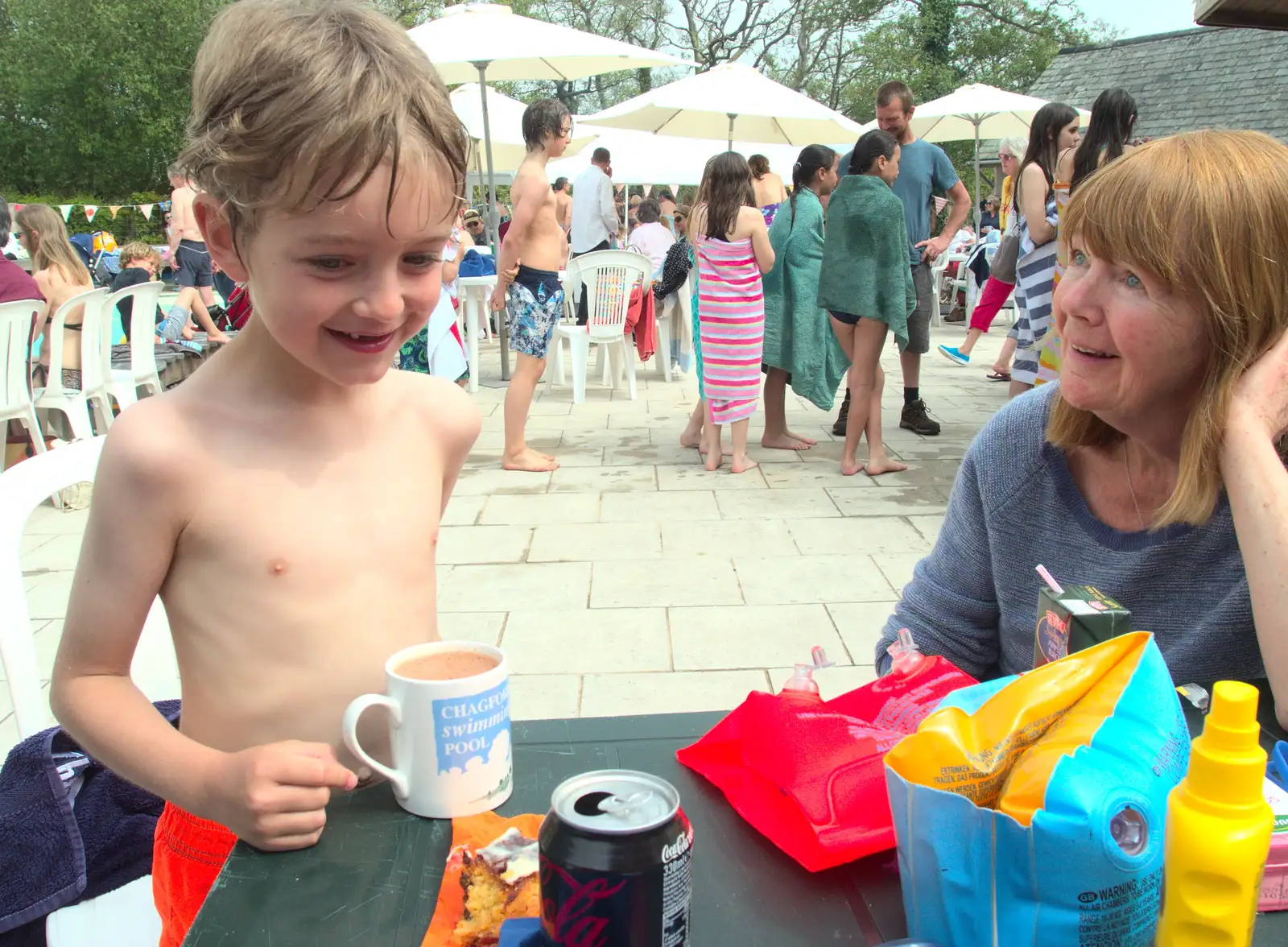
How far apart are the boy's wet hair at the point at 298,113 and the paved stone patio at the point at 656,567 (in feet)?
3.40

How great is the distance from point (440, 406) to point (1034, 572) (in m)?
0.92

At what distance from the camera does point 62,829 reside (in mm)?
1396

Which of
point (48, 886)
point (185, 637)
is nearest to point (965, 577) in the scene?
point (185, 637)

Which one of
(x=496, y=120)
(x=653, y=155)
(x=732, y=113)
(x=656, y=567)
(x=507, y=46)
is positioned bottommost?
(x=656, y=567)

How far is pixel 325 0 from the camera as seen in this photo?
3.67 feet

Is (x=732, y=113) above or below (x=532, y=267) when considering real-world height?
above

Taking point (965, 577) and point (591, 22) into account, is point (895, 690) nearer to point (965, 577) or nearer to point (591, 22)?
point (965, 577)

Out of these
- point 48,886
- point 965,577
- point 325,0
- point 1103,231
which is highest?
point 325,0

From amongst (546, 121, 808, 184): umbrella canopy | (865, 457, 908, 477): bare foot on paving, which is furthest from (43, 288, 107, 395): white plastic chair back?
(546, 121, 808, 184): umbrella canopy

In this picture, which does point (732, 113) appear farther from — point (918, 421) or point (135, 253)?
point (135, 253)

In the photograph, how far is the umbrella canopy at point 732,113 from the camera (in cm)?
880

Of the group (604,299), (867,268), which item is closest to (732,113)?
(604,299)

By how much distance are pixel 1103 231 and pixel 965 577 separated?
560 millimetres

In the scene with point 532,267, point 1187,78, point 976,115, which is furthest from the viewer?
point 1187,78
